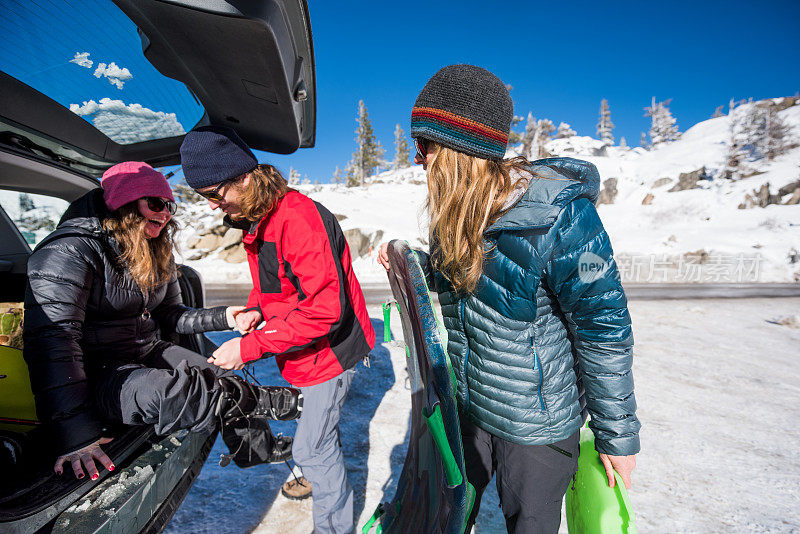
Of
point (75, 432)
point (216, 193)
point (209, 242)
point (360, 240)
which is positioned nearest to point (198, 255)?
point (209, 242)

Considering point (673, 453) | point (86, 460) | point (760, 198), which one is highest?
point (760, 198)

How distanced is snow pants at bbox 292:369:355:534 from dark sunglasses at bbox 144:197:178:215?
1405mm

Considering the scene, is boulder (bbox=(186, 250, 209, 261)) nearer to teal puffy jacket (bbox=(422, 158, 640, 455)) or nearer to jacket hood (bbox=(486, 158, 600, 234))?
teal puffy jacket (bbox=(422, 158, 640, 455))

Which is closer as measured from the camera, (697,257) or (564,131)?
(697,257)

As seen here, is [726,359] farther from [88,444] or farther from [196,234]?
[196,234]

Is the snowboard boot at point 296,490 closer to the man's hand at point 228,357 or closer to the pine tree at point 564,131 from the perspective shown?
the man's hand at point 228,357

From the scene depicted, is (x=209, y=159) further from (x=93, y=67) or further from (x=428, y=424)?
(x=428, y=424)

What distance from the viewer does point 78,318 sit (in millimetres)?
1768

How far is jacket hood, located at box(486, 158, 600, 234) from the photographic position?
3.95 ft

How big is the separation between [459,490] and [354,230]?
17045mm

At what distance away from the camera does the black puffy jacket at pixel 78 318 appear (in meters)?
1.57

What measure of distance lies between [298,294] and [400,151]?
2532 inches

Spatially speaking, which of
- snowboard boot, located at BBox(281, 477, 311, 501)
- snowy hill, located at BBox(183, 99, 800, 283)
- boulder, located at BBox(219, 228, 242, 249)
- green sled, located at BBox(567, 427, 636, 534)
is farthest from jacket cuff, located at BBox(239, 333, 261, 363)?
boulder, located at BBox(219, 228, 242, 249)

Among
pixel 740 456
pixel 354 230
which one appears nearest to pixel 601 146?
pixel 354 230
